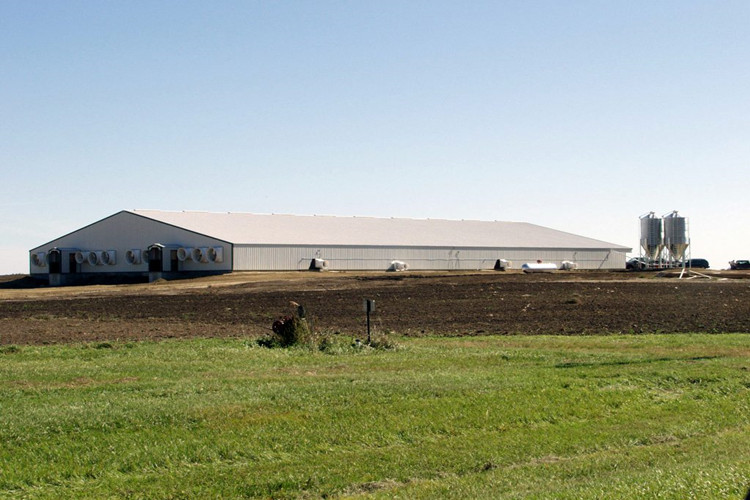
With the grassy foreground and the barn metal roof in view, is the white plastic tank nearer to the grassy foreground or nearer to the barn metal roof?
the barn metal roof

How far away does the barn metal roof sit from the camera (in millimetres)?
82812

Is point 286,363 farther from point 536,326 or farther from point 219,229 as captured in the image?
point 219,229

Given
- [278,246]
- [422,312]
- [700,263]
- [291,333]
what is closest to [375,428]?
[291,333]

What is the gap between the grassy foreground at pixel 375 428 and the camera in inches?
395

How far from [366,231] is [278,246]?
15.0 metres

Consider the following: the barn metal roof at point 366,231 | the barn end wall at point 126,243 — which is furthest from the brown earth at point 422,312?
the barn metal roof at point 366,231

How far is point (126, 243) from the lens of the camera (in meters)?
82.7

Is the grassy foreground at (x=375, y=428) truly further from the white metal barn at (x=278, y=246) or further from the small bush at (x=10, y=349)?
the white metal barn at (x=278, y=246)

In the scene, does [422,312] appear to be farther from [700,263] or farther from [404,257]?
[700,263]

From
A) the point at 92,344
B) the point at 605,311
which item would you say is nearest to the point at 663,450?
the point at 92,344

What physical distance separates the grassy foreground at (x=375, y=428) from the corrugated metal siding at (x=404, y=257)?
197 feet

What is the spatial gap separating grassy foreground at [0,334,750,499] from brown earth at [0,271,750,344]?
7416 mm

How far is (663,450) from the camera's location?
11625 mm

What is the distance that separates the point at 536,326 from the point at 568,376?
435 inches
